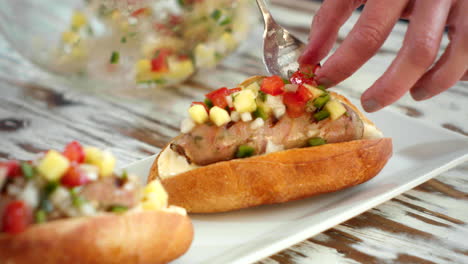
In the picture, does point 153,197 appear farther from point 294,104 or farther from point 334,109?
point 334,109

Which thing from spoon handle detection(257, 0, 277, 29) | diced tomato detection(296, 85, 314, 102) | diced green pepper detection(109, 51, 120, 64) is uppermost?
diced green pepper detection(109, 51, 120, 64)

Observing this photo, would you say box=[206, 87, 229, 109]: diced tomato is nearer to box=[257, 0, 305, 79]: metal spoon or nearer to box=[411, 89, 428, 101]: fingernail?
box=[257, 0, 305, 79]: metal spoon

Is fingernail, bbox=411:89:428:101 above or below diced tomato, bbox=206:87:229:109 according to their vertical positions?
below

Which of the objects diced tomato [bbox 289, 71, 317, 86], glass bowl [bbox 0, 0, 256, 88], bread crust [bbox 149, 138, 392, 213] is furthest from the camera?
glass bowl [bbox 0, 0, 256, 88]

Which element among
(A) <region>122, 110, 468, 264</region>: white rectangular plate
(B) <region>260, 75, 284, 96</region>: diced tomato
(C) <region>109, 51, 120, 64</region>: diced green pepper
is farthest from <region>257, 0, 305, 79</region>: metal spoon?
(C) <region>109, 51, 120, 64</region>: diced green pepper

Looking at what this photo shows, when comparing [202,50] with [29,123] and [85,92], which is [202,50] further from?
[29,123]
